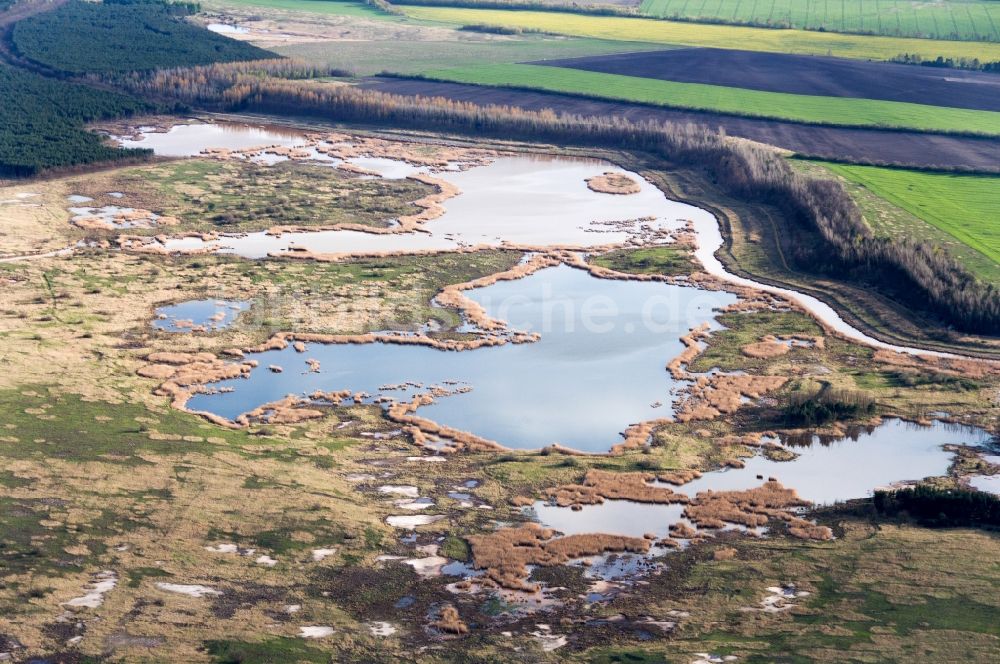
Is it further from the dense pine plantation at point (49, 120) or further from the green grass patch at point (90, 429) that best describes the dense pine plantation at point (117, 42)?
the green grass patch at point (90, 429)

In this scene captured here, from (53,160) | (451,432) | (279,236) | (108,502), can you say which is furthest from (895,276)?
(53,160)

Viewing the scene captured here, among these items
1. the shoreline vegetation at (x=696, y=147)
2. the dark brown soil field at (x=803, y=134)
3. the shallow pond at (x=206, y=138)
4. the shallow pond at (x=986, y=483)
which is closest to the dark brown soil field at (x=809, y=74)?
the dark brown soil field at (x=803, y=134)

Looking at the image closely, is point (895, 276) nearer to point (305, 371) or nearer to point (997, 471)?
point (997, 471)

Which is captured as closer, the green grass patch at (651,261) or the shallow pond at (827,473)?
the shallow pond at (827,473)

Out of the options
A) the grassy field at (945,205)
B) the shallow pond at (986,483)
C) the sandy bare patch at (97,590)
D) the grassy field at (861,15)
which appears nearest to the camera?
the sandy bare patch at (97,590)

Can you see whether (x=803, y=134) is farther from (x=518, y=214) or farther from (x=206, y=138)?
(x=206, y=138)

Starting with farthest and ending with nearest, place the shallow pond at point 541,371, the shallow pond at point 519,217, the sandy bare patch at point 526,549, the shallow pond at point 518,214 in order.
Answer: the shallow pond at point 519,217 < the shallow pond at point 518,214 < the shallow pond at point 541,371 < the sandy bare patch at point 526,549
